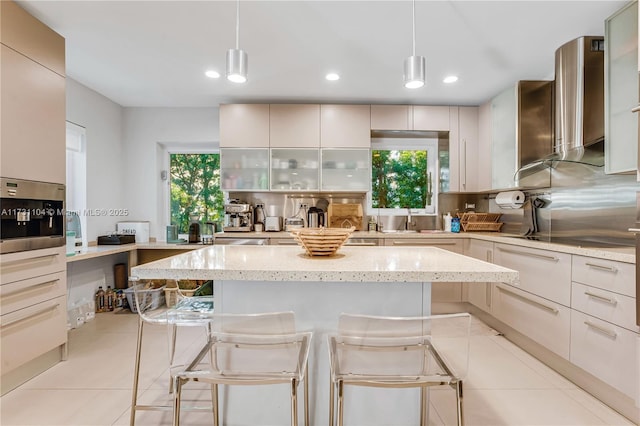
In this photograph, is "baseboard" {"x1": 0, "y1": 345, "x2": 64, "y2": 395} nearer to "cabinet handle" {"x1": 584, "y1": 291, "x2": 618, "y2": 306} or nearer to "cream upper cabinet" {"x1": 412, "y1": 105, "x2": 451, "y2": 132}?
"cabinet handle" {"x1": 584, "y1": 291, "x2": 618, "y2": 306}

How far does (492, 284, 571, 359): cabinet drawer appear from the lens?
2.09 m

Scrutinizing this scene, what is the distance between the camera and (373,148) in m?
4.02

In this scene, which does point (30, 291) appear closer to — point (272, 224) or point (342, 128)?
point (272, 224)

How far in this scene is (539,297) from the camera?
231 centimetres

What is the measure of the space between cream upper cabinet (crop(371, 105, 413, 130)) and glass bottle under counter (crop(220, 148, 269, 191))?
4.35 ft

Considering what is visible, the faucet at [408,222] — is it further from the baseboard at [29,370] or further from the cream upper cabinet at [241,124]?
the baseboard at [29,370]

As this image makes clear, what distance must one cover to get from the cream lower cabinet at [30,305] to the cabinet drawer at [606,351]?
349 centimetres

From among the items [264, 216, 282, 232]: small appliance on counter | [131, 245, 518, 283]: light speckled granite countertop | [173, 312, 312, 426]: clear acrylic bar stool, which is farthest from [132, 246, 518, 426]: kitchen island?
[264, 216, 282, 232]: small appliance on counter

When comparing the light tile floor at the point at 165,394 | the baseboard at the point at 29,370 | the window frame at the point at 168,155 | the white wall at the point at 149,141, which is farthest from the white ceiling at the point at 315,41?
the light tile floor at the point at 165,394

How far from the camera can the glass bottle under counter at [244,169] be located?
11.9ft

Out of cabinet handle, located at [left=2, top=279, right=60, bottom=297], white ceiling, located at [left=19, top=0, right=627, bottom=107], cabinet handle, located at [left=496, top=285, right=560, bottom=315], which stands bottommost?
cabinet handle, located at [left=496, top=285, right=560, bottom=315]

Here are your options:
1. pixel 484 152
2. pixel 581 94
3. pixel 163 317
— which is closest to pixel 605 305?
pixel 581 94

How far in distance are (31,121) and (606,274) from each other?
3.66 meters

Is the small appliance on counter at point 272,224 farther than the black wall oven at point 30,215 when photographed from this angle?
Yes
